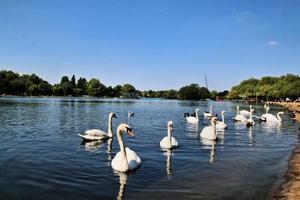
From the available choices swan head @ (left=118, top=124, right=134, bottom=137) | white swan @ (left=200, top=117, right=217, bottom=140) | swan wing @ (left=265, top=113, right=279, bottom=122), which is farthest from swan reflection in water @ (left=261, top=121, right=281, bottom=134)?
swan head @ (left=118, top=124, right=134, bottom=137)

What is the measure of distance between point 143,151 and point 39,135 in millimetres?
10153

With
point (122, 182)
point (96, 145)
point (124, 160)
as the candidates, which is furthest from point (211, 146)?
point (122, 182)

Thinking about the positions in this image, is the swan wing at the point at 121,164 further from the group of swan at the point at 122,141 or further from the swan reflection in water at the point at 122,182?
the swan reflection in water at the point at 122,182

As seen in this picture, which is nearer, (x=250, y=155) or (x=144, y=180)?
(x=144, y=180)

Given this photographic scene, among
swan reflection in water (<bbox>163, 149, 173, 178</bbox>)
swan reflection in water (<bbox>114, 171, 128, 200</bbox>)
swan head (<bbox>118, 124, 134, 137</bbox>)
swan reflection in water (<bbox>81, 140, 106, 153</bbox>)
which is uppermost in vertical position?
swan head (<bbox>118, 124, 134, 137</bbox>)

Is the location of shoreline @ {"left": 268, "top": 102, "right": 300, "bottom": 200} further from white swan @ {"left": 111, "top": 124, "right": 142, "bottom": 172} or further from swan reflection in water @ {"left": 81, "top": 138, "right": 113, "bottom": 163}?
swan reflection in water @ {"left": 81, "top": 138, "right": 113, "bottom": 163}

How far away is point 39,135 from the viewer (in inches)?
1132

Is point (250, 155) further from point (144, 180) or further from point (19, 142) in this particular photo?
point (19, 142)

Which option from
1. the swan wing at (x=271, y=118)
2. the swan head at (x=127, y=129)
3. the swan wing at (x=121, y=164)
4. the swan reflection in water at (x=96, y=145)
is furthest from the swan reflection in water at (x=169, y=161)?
the swan wing at (x=271, y=118)

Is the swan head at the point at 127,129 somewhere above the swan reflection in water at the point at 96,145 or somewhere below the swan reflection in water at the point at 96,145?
above

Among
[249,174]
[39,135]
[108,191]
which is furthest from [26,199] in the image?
[39,135]

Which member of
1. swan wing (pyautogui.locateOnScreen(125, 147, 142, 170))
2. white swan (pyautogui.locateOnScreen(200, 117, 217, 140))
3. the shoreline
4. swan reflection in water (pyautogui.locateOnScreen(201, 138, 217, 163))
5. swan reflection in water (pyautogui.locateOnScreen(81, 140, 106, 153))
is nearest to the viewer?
the shoreline

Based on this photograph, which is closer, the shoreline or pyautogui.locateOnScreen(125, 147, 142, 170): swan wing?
the shoreline

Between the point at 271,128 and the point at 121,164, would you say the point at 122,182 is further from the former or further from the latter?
the point at 271,128
